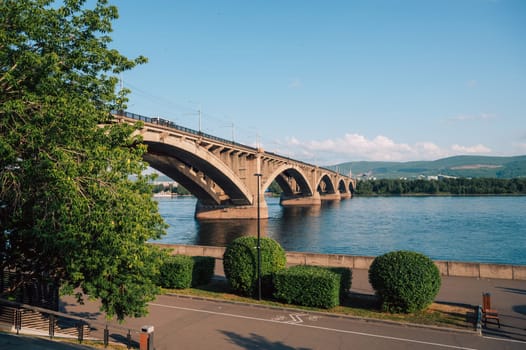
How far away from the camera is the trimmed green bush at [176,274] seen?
2103 centimetres

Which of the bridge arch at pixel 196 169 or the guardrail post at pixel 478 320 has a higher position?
the bridge arch at pixel 196 169

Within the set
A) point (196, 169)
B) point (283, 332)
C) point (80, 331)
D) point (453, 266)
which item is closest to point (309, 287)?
point (283, 332)

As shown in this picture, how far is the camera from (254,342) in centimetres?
1378

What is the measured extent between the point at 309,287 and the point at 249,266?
3.27 metres

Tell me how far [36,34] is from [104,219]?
599 centimetres

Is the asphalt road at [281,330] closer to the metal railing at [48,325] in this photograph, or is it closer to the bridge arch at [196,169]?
the metal railing at [48,325]

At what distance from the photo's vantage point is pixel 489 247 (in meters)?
43.9

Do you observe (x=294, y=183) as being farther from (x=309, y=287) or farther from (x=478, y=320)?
(x=478, y=320)

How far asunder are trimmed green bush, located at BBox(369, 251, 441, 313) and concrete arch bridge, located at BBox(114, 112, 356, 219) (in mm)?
30593

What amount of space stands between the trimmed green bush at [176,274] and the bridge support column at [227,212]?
2030 inches

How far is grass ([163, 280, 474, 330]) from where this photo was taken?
15.9 m

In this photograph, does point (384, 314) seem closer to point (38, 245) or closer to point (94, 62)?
point (38, 245)

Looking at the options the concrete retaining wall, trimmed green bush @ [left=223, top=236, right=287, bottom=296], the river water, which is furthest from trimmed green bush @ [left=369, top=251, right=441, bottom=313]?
the river water

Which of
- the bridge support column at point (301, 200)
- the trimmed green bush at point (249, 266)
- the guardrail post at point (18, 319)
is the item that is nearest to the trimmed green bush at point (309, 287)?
the trimmed green bush at point (249, 266)
